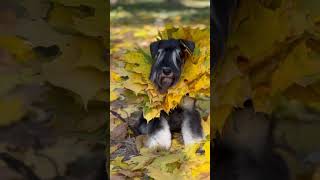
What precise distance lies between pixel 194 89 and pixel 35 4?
4.09 feet

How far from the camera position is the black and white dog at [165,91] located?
3512 millimetres

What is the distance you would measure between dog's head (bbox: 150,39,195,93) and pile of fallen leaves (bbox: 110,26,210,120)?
A: 0.07 feet

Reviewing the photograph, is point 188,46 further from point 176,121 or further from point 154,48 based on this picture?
point 176,121

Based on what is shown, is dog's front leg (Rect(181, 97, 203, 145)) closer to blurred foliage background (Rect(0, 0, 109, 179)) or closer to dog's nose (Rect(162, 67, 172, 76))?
dog's nose (Rect(162, 67, 172, 76))

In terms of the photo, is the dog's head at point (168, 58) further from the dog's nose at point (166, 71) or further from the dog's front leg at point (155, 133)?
the dog's front leg at point (155, 133)

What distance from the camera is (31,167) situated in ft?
14.2

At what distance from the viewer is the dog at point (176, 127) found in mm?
3539

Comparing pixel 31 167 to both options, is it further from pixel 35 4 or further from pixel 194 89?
pixel 194 89

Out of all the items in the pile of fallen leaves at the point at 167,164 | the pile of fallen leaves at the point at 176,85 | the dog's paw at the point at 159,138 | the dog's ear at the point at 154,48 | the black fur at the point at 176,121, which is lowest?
the pile of fallen leaves at the point at 167,164

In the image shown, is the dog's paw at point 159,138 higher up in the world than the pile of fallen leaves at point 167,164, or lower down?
higher up

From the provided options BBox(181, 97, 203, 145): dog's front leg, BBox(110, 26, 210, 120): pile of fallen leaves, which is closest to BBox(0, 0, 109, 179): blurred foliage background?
BBox(110, 26, 210, 120): pile of fallen leaves

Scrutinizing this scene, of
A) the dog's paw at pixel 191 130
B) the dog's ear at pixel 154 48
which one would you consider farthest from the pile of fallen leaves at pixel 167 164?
the dog's ear at pixel 154 48

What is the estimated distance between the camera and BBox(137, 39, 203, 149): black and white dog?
351cm

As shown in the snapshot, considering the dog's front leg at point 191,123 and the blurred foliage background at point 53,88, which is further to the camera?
the blurred foliage background at point 53,88
